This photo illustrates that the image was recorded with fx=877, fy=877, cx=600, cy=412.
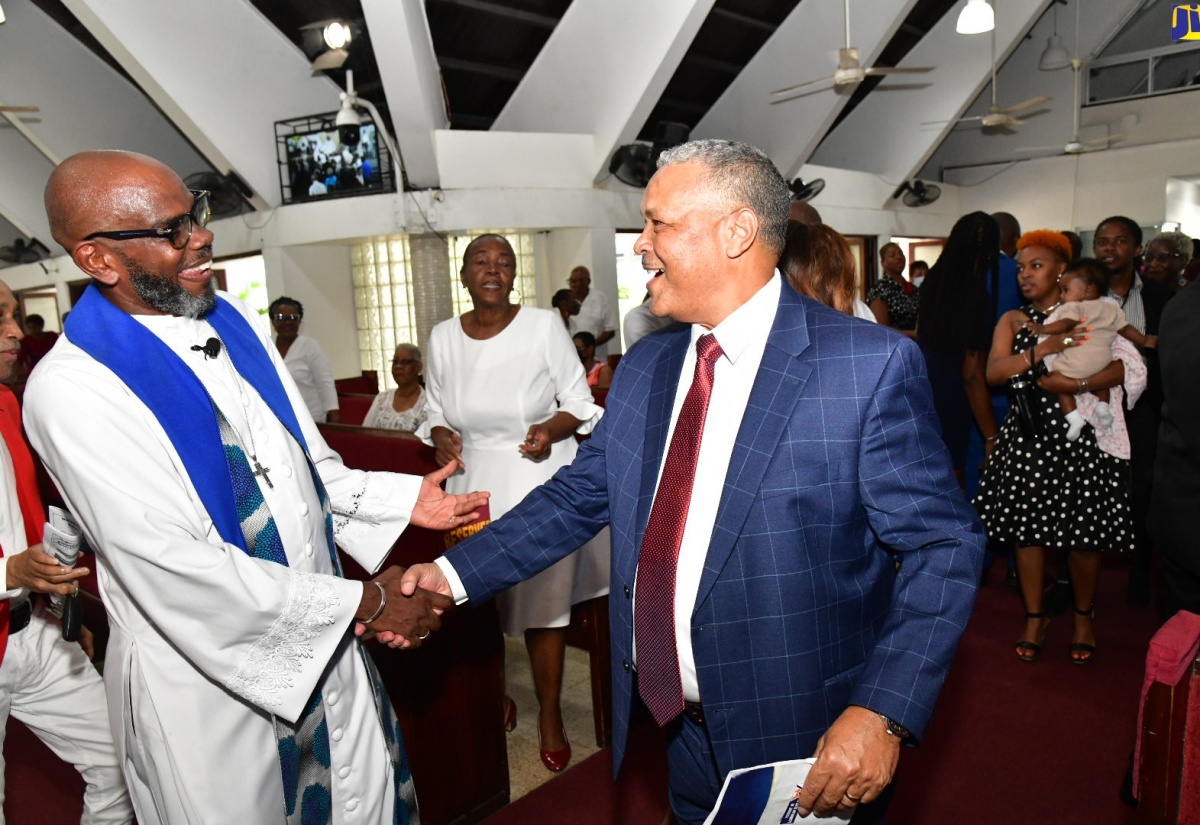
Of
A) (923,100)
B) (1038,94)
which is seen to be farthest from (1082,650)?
(1038,94)

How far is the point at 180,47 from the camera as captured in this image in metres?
9.75

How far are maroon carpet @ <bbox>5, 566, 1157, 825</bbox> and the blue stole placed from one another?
1653 millimetres

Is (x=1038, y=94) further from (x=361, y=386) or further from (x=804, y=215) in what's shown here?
(x=804, y=215)

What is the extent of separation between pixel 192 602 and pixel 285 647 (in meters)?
0.19

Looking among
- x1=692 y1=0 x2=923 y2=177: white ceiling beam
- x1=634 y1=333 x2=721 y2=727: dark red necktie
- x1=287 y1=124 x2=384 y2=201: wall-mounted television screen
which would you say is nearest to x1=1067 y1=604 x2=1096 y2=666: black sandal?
x1=634 y1=333 x2=721 y2=727: dark red necktie

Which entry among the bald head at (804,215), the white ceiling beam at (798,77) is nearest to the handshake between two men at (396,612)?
the bald head at (804,215)

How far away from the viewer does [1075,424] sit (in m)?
3.46

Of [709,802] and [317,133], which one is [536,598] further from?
[317,133]

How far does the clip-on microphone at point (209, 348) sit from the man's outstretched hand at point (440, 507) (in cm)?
58

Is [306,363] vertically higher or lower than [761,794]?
higher

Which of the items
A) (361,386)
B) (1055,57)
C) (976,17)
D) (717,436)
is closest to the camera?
(717,436)

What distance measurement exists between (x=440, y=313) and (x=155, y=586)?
9.47 m

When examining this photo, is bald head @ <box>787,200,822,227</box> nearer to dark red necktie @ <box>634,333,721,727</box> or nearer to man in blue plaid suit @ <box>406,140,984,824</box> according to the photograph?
man in blue plaid suit @ <box>406,140,984,824</box>

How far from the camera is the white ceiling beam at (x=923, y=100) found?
45.4 feet
